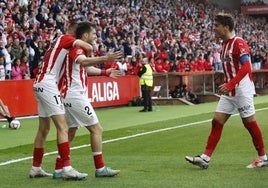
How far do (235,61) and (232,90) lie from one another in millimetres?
412

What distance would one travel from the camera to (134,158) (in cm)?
1152

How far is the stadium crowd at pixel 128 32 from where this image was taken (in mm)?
25688

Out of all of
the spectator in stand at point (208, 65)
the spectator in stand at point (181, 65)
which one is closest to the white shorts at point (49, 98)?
the spectator in stand at point (181, 65)

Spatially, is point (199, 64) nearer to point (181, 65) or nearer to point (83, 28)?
point (181, 65)

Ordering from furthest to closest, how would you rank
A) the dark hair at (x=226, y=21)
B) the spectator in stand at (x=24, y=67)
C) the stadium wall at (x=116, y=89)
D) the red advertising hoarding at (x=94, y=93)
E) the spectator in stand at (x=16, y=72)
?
the spectator in stand at (x=24, y=67) → the spectator in stand at (x=16, y=72) → the stadium wall at (x=116, y=89) → the red advertising hoarding at (x=94, y=93) → the dark hair at (x=226, y=21)

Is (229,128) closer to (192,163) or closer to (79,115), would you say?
(192,163)

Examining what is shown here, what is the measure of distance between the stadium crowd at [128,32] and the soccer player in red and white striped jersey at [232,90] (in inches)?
389

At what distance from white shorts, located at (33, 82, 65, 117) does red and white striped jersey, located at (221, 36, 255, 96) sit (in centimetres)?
241

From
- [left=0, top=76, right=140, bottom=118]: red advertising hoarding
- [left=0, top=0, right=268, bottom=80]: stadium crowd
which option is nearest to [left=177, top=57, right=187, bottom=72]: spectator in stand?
[left=0, top=0, right=268, bottom=80]: stadium crowd

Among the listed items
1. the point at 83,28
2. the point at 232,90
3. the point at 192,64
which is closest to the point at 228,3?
the point at 192,64

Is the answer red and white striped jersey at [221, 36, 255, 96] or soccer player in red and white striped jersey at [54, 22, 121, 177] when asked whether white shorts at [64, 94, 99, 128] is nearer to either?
soccer player in red and white striped jersey at [54, 22, 121, 177]

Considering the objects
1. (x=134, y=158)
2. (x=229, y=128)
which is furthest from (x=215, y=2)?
(x=134, y=158)

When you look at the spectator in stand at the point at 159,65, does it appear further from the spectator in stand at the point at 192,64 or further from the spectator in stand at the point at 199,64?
the spectator in stand at the point at 199,64

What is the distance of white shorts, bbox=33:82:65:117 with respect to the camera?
9.28 m
